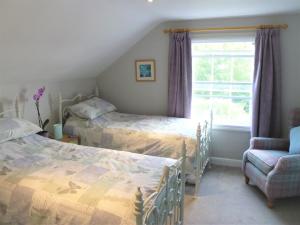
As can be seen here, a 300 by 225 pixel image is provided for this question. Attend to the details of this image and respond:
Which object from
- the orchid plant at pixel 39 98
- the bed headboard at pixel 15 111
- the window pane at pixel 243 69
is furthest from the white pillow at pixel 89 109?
the window pane at pixel 243 69

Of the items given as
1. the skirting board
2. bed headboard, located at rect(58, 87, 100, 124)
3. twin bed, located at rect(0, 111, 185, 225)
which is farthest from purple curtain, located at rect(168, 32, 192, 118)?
twin bed, located at rect(0, 111, 185, 225)

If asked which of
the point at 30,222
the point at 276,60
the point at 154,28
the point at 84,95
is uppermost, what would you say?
the point at 154,28

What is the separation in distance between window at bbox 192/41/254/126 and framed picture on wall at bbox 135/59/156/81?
0.70m

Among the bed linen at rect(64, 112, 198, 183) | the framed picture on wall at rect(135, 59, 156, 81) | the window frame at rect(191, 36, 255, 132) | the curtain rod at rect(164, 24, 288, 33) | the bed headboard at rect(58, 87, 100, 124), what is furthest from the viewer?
the framed picture on wall at rect(135, 59, 156, 81)

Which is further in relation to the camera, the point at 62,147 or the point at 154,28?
the point at 154,28

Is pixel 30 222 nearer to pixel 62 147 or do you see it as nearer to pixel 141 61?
pixel 62 147

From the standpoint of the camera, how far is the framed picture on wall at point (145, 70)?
4250 mm

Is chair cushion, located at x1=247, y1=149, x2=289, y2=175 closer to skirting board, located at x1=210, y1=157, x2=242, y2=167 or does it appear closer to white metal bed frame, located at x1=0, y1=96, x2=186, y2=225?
skirting board, located at x1=210, y1=157, x2=242, y2=167

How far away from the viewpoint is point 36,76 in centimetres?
324

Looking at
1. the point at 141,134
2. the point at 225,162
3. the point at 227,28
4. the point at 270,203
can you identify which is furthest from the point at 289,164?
the point at 227,28

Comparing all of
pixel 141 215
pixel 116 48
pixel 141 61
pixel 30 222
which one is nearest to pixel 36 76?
pixel 116 48

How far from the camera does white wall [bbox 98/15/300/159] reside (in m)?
3.50

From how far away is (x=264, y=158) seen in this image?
2.96 metres

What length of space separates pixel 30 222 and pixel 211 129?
291 cm
